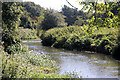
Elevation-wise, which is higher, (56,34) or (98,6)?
(98,6)

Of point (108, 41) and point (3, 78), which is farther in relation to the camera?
point (108, 41)

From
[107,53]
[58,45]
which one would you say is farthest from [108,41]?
[58,45]

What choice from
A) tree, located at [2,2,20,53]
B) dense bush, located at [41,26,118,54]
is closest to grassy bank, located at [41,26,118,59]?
dense bush, located at [41,26,118,54]

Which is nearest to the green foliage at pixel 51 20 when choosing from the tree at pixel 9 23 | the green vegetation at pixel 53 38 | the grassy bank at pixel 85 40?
the green vegetation at pixel 53 38

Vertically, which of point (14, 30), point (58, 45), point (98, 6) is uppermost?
point (98, 6)

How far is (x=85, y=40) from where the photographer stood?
21000 mm

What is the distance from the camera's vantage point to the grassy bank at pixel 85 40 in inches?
721

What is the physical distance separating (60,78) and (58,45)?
58.9ft

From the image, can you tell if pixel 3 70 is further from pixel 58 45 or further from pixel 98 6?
pixel 58 45

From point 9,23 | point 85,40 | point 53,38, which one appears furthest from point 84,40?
point 9,23

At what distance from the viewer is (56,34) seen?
90.2ft

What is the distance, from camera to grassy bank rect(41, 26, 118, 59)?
60.1ft

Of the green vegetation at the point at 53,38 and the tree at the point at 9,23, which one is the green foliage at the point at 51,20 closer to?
the green vegetation at the point at 53,38

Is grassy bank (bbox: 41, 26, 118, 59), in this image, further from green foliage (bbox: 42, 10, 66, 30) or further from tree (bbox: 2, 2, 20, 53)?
green foliage (bbox: 42, 10, 66, 30)
